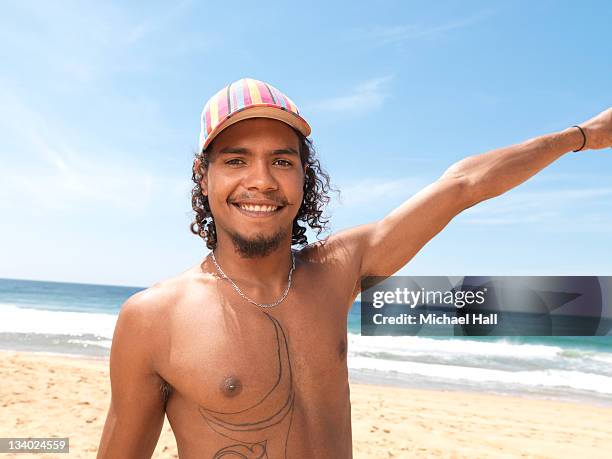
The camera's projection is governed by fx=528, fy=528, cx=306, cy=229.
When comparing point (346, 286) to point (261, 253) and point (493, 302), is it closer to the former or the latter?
point (261, 253)

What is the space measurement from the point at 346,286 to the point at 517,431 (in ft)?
22.6

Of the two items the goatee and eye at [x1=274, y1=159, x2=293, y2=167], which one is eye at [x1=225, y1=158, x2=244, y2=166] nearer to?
eye at [x1=274, y1=159, x2=293, y2=167]

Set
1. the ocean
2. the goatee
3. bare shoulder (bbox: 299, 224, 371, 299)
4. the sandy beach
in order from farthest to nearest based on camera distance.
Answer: the ocean
the sandy beach
bare shoulder (bbox: 299, 224, 371, 299)
the goatee

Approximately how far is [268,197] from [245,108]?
11.7 inches

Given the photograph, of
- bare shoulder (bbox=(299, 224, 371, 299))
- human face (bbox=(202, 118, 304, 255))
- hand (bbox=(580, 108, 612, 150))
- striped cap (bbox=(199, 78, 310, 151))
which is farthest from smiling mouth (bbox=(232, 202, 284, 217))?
hand (bbox=(580, 108, 612, 150))

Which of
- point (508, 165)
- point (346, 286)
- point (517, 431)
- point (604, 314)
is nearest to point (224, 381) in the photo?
point (346, 286)

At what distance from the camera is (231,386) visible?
1.69 meters

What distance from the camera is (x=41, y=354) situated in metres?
13.0

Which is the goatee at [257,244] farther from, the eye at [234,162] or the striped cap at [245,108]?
the striped cap at [245,108]

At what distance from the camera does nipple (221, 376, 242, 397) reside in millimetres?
1688

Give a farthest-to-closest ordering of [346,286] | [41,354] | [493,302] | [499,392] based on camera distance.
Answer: [493,302] → [41,354] → [499,392] → [346,286]

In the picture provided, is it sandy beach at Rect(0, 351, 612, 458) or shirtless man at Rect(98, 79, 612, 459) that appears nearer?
shirtless man at Rect(98, 79, 612, 459)

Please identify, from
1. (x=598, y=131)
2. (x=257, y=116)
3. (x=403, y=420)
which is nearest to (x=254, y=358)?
(x=257, y=116)

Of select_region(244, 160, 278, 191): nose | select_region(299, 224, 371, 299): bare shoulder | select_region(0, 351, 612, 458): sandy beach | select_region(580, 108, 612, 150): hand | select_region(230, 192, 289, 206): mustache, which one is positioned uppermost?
select_region(580, 108, 612, 150): hand
